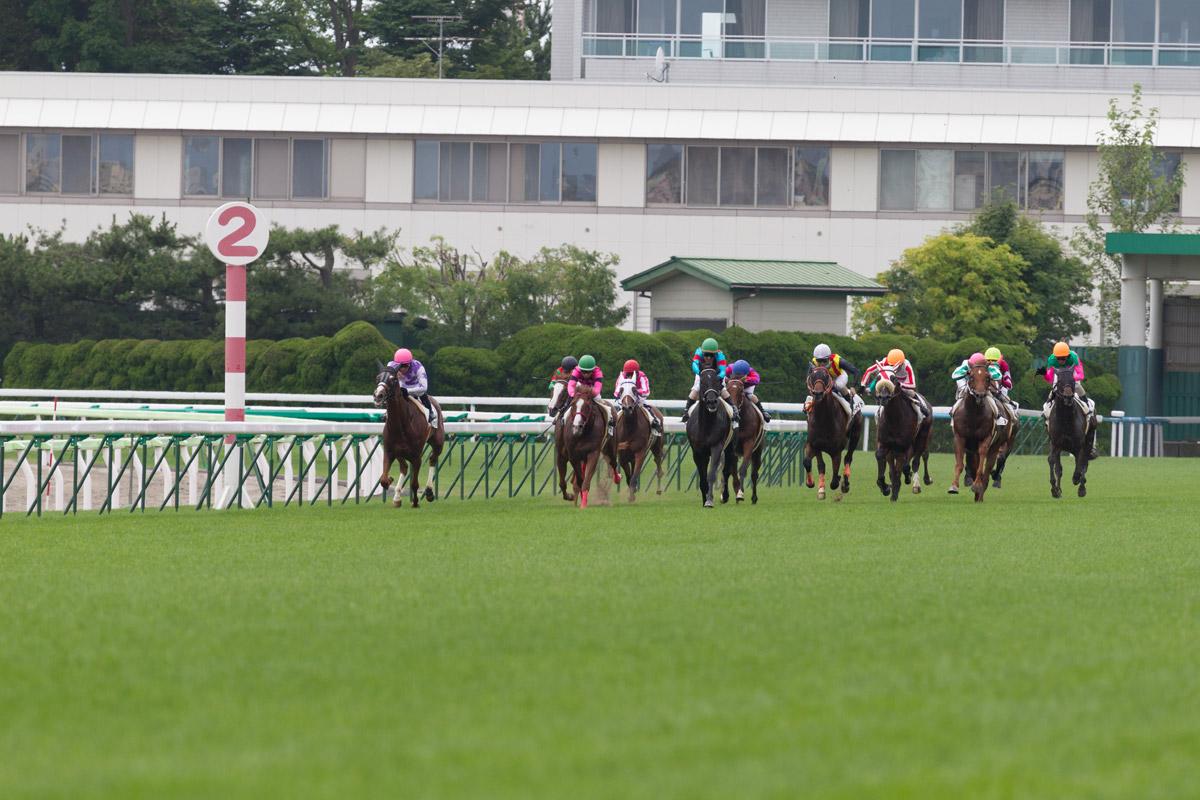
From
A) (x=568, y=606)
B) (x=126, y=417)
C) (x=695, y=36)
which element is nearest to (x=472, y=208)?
(x=695, y=36)

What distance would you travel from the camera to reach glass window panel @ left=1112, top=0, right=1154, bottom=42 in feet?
163

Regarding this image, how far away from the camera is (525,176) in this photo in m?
44.7

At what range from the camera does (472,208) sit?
44656mm

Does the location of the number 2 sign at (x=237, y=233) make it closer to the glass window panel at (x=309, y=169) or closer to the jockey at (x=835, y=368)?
the jockey at (x=835, y=368)

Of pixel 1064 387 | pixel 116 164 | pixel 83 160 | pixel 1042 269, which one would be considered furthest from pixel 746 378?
pixel 83 160

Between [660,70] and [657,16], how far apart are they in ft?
7.99

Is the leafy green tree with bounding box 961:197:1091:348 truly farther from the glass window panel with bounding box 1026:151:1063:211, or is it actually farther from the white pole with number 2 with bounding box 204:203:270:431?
the white pole with number 2 with bounding box 204:203:270:431

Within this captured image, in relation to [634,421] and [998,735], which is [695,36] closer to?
[634,421]

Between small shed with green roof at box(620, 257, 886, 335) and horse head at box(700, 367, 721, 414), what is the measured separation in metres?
16.3

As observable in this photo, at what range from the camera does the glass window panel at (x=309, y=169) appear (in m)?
44.8

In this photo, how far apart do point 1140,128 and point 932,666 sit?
126 feet

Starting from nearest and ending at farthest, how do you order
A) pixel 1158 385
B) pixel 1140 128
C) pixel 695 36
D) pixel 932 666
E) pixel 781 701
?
pixel 781 701 < pixel 932 666 < pixel 1158 385 < pixel 1140 128 < pixel 695 36

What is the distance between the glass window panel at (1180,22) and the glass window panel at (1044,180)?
23.9ft

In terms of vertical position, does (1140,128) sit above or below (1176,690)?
above
